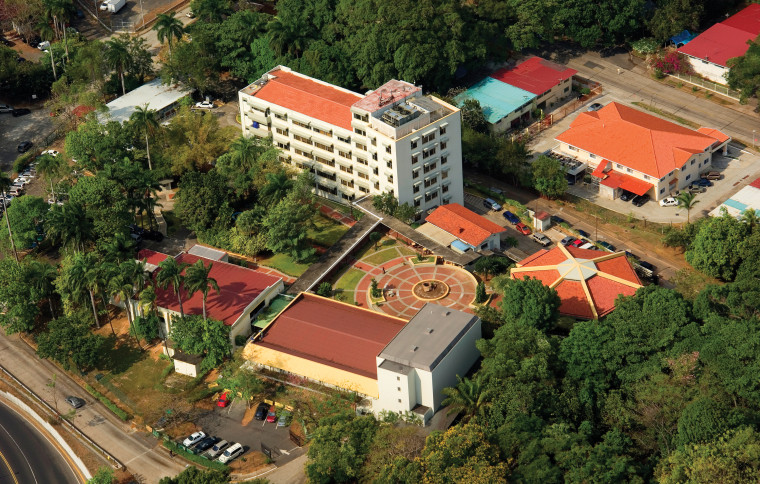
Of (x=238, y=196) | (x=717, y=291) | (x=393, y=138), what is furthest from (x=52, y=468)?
(x=717, y=291)

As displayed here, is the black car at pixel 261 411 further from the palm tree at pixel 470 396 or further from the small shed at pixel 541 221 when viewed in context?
the small shed at pixel 541 221

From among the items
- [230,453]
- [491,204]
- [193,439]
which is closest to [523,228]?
[491,204]

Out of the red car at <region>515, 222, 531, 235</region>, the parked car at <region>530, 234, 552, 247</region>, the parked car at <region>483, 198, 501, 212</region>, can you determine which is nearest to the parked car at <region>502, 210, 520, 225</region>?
the red car at <region>515, 222, 531, 235</region>

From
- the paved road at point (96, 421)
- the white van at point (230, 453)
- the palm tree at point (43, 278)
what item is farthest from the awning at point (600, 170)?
the palm tree at point (43, 278)

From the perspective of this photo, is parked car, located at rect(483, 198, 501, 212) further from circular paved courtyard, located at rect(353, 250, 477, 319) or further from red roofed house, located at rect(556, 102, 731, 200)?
circular paved courtyard, located at rect(353, 250, 477, 319)

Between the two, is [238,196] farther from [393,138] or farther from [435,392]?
[435,392]

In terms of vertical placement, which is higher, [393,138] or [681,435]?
[393,138]

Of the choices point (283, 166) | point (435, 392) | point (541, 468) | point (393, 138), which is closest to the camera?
point (541, 468)
